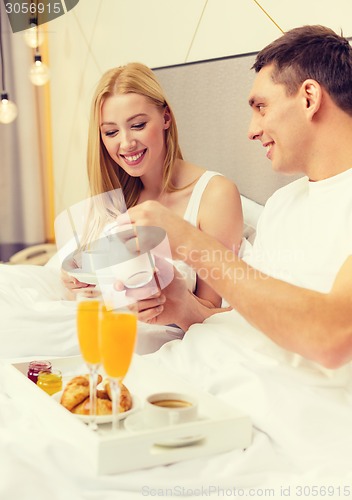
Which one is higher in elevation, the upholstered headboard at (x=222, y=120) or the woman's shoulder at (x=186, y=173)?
the upholstered headboard at (x=222, y=120)

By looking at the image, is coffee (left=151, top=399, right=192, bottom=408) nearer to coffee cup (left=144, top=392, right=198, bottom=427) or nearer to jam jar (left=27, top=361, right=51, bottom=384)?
coffee cup (left=144, top=392, right=198, bottom=427)

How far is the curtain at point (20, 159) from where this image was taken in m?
3.35

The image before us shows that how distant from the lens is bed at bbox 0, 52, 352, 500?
32.4 inches

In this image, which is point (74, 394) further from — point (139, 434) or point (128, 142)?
point (128, 142)

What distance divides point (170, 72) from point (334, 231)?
54.7 inches

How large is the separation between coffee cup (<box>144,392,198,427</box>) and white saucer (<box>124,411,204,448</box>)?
0.05ft

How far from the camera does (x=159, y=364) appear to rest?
4.19 feet

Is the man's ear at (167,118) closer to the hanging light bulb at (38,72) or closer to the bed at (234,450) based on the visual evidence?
the bed at (234,450)

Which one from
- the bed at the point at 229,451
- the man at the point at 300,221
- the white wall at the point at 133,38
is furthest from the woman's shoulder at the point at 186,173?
the bed at the point at 229,451

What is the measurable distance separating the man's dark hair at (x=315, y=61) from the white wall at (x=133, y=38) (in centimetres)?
40

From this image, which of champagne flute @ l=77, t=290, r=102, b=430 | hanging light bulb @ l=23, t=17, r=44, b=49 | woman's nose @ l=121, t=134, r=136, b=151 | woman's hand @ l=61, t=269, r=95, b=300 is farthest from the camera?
hanging light bulb @ l=23, t=17, r=44, b=49

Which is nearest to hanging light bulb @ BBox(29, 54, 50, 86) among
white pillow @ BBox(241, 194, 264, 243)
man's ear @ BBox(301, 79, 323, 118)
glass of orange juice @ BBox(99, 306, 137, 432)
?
white pillow @ BBox(241, 194, 264, 243)

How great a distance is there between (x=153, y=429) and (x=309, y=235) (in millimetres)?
571

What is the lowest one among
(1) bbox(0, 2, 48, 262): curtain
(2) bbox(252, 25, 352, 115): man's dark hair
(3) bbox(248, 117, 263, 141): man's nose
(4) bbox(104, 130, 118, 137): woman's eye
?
(1) bbox(0, 2, 48, 262): curtain
